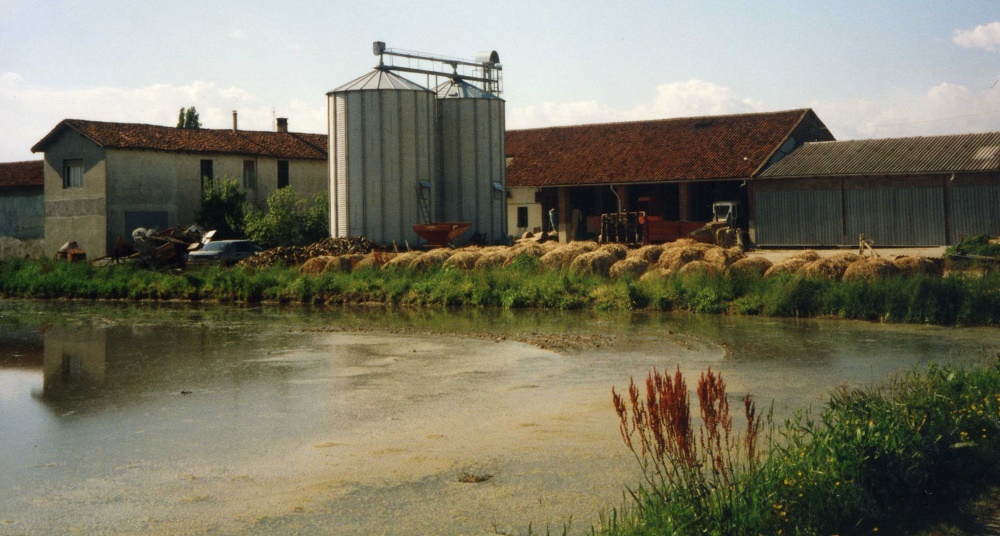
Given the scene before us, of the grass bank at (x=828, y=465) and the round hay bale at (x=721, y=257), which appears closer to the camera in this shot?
the grass bank at (x=828, y=465)

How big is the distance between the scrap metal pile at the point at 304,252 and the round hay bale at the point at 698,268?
13.3 meters

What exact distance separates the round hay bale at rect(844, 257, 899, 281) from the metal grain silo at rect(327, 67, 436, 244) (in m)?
18.6

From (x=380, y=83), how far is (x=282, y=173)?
44.8 feet

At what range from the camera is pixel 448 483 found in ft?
24.1

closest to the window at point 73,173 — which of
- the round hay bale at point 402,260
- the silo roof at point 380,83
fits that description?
the silo roof at point 380,83

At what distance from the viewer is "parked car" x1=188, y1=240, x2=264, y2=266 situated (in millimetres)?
34656

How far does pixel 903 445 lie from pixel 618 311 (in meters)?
14.6

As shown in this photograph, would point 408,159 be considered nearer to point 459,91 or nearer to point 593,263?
point 459,91

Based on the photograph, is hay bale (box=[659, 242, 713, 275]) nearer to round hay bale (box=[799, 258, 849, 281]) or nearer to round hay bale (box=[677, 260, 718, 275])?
round hay bale (box=[677, 260, 718, 275])

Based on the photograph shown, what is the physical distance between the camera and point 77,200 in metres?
42.9

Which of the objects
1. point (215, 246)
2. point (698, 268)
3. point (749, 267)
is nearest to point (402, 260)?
point (698, 268)

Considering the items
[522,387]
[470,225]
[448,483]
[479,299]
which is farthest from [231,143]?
[448,483]

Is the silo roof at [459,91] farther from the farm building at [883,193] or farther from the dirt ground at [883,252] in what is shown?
the dirt ground at [883,252]

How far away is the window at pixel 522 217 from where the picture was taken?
47.1 metres
